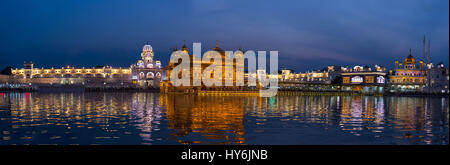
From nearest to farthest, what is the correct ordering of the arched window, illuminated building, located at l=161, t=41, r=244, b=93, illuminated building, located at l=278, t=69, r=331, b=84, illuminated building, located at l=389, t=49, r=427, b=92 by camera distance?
illuminated building, located at l=161, t=41, r=244, b=93 < illuminated building, located at l=389, t=49, r=427, b=92 < the arched window < illuminated building, located at l=278, t=69, r=331, b=84

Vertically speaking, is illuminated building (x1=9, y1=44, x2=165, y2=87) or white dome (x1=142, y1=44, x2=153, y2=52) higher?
white dome (x1=142, y1=44, x2=153, y2=52)

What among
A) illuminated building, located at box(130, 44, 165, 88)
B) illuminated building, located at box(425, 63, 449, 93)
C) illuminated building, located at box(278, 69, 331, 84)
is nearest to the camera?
illuminated building, located at box(425, 63, 449, 93)

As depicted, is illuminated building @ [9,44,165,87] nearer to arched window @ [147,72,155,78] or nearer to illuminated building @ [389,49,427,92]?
arched window @ [147,72,155,78]

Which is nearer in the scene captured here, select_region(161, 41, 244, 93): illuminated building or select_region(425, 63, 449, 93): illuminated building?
select_region(161, 41, 244, 93): illuminated building

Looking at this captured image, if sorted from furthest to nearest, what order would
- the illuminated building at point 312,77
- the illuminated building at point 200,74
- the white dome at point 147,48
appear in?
the illuminated building at point 312,77 < the white dome at point 147,48 < the illuminated building at point 200,74

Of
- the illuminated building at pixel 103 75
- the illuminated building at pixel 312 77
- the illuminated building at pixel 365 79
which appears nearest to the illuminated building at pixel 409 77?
the illuminated building at pixel 365 79

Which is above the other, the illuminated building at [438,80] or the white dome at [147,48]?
the white dome at [147,48]

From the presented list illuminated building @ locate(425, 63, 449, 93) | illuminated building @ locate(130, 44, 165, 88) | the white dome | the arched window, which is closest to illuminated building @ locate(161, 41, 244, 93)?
illuminated building @ locate(130, 44, 165, 88)

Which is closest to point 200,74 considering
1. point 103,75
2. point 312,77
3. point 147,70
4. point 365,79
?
point 147,70

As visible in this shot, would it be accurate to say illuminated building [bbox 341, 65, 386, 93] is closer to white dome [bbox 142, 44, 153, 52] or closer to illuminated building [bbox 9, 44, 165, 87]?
illuminated building [bbox 9, 44, 165, 87]

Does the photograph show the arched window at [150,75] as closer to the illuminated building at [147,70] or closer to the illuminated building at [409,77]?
the illuminated building at [147,70]

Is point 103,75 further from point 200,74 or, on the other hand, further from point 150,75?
point 200,74

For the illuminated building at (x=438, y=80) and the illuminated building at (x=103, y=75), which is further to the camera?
the illuminated building at (x=103, y=75)
